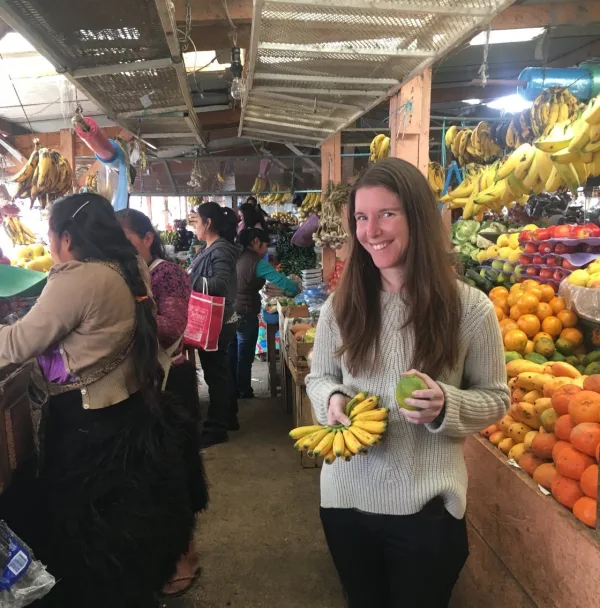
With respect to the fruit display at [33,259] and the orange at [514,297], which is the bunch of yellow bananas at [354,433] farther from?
the fruit display at [33,259]

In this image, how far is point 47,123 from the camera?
273 inches

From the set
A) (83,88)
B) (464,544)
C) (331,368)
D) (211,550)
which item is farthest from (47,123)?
(464,544)

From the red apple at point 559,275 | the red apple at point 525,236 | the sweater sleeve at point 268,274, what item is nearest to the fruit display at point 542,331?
the red apple at point 559,275

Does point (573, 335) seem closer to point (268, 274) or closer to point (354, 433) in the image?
point (354, 433)

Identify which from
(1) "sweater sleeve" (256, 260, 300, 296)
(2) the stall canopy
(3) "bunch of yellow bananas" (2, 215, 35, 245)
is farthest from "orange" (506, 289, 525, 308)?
(3) "bunch of yellow bananas" (2, 215, 35, 245)

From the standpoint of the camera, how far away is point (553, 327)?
279 cm

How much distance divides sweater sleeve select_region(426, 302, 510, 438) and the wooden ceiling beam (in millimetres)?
3182

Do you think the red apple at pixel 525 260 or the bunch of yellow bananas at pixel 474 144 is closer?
the red apple at pixel 525 260

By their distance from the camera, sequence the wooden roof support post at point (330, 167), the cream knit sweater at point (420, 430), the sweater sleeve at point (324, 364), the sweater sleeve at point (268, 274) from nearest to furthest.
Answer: the cream knit sweater at point (420, 430) → the sweater sleeve at point (324, 364) → the sweater sleeve at point (268, 274) → the wooden roof support post at point (330, 167)

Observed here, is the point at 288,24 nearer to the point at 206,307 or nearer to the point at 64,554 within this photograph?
the point at 206,307

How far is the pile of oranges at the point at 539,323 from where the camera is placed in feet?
9.02

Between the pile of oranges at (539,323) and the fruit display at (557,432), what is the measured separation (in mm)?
237

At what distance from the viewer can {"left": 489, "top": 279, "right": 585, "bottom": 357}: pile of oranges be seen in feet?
9.02

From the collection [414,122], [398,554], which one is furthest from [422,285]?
[414,122]
